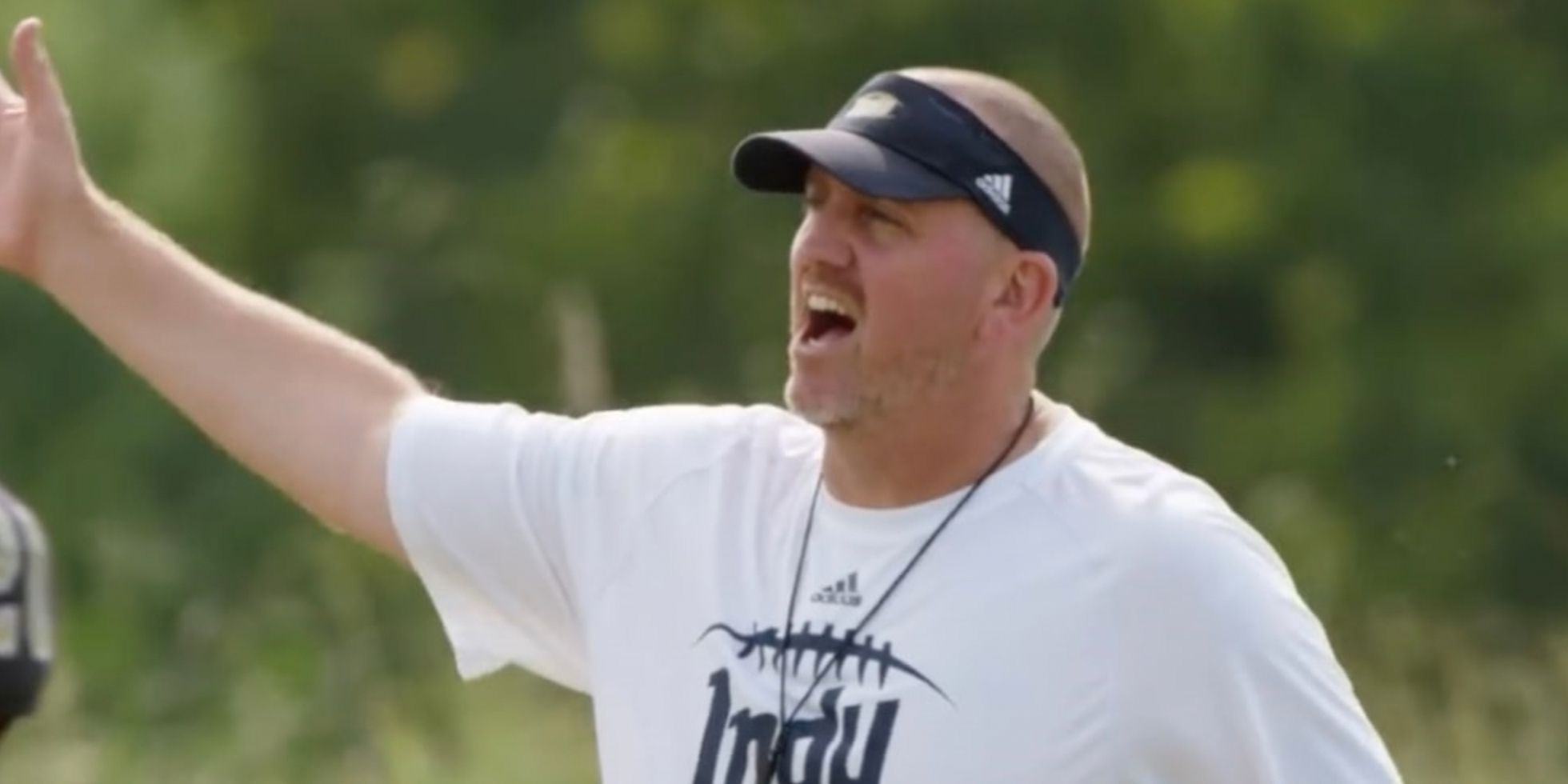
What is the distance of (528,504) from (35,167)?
27.4 inches

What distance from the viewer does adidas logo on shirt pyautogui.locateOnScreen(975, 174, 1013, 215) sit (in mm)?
4145

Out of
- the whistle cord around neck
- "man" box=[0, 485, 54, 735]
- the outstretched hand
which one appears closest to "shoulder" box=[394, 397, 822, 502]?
the whistle cord around neck

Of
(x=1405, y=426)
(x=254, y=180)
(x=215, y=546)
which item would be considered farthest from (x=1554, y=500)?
(x=254, y=180)

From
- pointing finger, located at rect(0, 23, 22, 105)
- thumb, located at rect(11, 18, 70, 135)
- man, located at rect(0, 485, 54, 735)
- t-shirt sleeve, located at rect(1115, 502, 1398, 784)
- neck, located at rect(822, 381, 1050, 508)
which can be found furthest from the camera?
pointing finger, located at rect(0, 23, 22, 105)

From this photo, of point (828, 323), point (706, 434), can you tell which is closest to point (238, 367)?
point (706, 434)

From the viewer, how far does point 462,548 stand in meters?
4.34

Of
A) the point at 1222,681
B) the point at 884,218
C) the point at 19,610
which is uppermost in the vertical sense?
the point at 19,610

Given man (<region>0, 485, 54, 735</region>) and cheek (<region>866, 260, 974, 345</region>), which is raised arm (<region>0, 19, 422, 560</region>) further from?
man (<region>0, 485, 54, 735</region>)

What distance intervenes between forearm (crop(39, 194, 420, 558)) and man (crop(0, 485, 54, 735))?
1.84 meters

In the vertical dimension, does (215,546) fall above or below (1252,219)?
below

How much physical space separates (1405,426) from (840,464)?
887 cm

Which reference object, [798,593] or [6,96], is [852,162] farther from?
[6,96]

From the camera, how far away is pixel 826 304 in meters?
4.14

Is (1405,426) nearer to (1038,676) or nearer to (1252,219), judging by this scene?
(1252,219)
